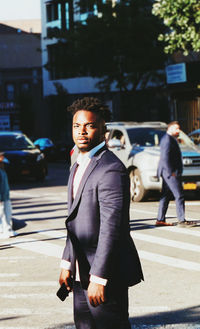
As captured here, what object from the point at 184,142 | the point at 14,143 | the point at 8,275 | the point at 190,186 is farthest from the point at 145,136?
the point at 8,275

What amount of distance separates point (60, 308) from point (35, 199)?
12154 mm

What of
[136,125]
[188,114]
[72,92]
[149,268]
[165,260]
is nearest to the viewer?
[149,268]

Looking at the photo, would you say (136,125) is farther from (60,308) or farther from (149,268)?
(60,308)

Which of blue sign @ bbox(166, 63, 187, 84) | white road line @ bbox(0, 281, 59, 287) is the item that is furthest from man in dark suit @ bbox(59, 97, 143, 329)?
blue sign @ bbox(166, 63, 187, 84)

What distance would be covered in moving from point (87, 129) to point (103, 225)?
575 mm

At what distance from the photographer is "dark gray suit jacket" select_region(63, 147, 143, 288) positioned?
3910 mm

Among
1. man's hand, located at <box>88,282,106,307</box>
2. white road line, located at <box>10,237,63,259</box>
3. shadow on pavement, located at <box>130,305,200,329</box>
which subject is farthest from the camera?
white road line, located at <box>10,237,63,259</box>

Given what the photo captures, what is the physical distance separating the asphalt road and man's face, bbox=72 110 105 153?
240 centimetres

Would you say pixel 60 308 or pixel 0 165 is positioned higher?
pixel 0 165

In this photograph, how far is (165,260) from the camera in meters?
9.23

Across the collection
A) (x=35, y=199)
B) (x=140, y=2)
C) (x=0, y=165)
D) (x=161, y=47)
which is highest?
(x=140, y=2)

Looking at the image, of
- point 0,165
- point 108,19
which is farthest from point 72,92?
point 0,165

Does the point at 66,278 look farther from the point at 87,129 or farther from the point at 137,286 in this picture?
the point at 137,286

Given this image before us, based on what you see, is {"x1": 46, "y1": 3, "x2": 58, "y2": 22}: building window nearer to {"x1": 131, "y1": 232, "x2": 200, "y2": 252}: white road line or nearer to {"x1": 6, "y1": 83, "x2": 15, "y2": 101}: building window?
{"x1": 6, "y1": 83, "x2": 15, "y2": 101}: building window
